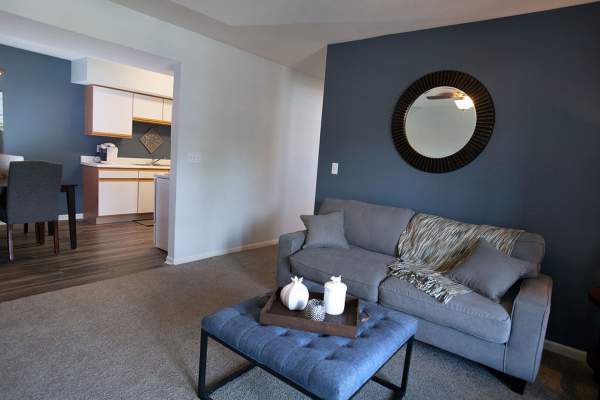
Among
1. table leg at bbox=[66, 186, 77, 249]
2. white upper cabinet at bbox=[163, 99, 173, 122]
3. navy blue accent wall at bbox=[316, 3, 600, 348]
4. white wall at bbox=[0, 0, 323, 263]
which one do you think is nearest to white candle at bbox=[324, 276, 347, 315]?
navy blue accent wall at bbox=[316, 3, 600, 348]

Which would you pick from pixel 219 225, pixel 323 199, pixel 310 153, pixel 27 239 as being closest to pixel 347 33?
pixel 323 199

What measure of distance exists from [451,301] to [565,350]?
115cm

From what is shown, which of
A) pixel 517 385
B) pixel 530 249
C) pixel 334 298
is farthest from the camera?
pixel 530 249

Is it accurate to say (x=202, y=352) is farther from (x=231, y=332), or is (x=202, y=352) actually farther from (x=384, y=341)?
(x=384, y=341)

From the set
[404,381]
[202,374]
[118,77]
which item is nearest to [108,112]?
[118,77]

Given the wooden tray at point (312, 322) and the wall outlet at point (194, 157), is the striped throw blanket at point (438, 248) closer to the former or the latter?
the wooden tray at point (312, 322)

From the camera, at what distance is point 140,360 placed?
2066mm

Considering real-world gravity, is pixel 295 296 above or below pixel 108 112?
below

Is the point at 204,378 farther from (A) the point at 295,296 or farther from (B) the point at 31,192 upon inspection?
(B) the point at 31,192

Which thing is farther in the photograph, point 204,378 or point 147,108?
point 147,108

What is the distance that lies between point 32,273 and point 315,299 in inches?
111

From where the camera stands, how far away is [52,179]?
373cm

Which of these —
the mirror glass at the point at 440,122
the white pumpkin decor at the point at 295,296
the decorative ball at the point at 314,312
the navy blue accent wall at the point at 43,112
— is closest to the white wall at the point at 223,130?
the mirror glass at the point at 440,122

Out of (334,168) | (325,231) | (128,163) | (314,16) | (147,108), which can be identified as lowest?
(325,231)
